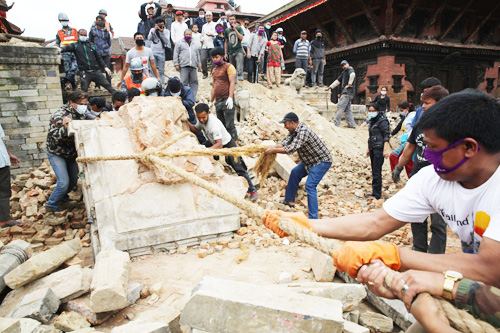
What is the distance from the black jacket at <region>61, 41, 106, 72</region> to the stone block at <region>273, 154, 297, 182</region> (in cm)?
503

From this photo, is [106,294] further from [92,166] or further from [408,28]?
[408,28]

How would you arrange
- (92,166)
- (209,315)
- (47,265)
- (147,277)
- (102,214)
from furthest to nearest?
(92,166), (102,214), (147,277), (47,265), (209,315)

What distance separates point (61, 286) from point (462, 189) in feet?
9.79

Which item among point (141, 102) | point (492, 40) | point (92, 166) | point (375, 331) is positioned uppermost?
point (492, 40)

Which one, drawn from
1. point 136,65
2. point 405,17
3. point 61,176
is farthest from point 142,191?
point 405,17

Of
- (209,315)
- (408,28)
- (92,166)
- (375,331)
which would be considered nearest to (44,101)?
(92,166)

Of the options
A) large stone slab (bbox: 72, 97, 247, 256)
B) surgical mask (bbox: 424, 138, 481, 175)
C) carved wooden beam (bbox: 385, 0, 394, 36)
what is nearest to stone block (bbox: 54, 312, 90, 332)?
large stone slab (bbox: 72, 97, 247, 256)

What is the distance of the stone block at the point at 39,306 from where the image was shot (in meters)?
2.40

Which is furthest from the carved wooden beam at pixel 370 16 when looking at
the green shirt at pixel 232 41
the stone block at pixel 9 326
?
the stone block at pixel 9 326

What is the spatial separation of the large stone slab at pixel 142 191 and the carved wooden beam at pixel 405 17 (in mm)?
12478

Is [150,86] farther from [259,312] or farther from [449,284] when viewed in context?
[449,284]

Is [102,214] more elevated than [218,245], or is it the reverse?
[102,214]

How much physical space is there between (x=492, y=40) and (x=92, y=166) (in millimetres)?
20314

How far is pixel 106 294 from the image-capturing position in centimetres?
238
